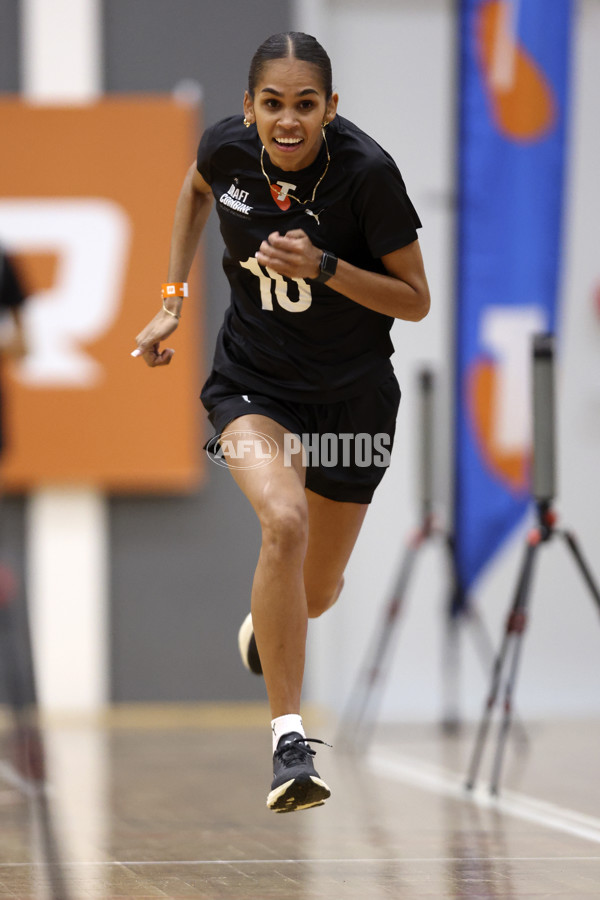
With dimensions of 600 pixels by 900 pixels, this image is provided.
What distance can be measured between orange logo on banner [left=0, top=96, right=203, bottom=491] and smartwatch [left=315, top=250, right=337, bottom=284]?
368 centimetres

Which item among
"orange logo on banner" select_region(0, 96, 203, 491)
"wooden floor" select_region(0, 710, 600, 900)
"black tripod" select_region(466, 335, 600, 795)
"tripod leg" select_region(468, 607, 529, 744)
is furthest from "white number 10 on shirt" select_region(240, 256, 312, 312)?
"orange logo on banner" select_region(0, 96, 203, 491)

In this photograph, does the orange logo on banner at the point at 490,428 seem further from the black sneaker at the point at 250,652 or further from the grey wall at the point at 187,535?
the black sneaker at the point at 250,652

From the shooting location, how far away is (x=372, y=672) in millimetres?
5336

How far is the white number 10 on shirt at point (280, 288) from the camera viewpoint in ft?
9.16

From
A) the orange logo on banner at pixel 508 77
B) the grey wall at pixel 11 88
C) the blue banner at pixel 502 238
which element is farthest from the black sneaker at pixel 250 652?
the orange logo on banner at pixel 508 77

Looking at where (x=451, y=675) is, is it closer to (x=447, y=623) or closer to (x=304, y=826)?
(x=447, y=623)

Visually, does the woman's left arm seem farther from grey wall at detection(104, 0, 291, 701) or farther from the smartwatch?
grey wall at detection(104, 0, 291, 701)

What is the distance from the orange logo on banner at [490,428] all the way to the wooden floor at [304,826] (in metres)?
1.28

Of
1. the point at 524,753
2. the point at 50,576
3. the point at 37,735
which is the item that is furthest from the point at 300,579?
the point at 50,576

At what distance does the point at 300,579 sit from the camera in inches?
105

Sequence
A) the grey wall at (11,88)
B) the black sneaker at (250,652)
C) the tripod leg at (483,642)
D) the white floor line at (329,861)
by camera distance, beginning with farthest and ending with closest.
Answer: the grey wall at (11,88) < the tripod leg at (483,642) < the black sneaker at (250,652) < the white floor line at (329,861)

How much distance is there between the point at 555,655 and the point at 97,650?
230 cm

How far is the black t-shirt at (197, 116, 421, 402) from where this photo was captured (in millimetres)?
2676

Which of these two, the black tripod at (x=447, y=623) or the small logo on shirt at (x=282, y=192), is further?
the black tripod at (x=447, y=623)
